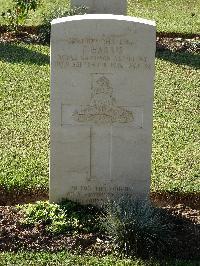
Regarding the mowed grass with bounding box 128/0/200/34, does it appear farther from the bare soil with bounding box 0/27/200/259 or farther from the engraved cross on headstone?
the engraved cross on headstone

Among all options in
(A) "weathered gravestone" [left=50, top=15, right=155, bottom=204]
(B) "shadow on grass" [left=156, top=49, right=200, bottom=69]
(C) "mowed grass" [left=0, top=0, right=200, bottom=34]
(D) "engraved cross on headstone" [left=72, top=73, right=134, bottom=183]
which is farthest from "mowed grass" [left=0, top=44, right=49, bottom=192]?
→ (C) "mowed grass" [left=0, top=0, right=200, bottom=34]

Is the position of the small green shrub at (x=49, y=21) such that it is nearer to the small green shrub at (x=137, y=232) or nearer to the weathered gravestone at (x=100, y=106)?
the weathered gravestone at (x=100, y=106)

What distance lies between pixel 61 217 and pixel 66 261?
2.40ft

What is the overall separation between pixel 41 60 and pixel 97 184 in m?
6.79

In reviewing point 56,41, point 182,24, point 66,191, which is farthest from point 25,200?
point 182,24

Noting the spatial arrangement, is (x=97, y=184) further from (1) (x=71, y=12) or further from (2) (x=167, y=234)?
(1) (x=71, y=12)

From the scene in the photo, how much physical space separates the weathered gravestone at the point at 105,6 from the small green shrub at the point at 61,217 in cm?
844

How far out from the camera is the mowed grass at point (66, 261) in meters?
6.19

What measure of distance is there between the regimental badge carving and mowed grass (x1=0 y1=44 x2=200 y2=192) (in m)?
1.49

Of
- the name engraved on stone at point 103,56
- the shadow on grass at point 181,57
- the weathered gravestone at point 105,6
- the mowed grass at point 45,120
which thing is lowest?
the mowed grass at point 45,120

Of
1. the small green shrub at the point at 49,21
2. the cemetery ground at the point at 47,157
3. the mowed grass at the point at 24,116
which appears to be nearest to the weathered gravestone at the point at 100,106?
the cemetery ground at the point at 47,157

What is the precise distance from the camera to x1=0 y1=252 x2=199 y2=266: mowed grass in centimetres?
619

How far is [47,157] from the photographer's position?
8875mm

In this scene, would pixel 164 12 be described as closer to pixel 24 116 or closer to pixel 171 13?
pixel 171 13
